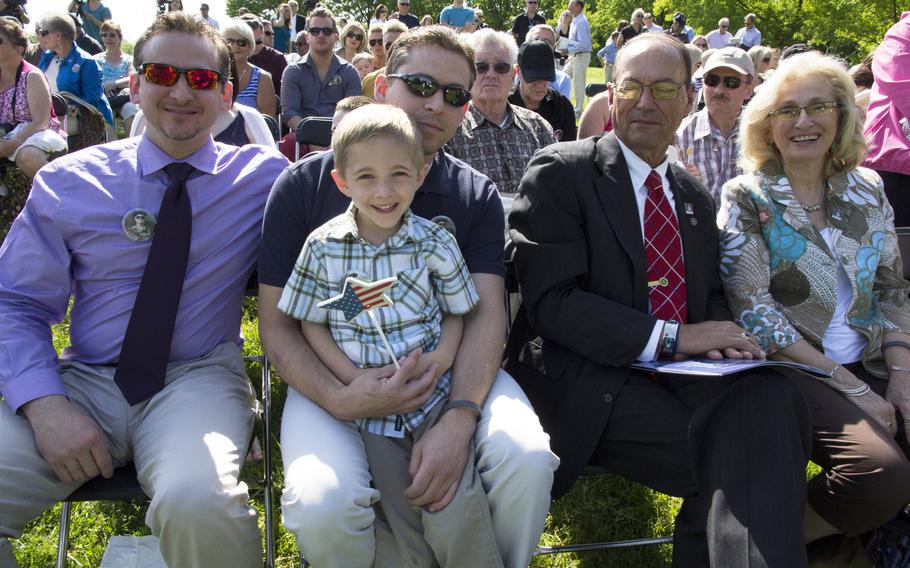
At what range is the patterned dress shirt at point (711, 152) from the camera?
5.32 metres

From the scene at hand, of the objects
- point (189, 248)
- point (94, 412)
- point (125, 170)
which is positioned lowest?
point (94, 412)

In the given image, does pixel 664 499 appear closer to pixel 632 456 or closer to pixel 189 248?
pixel 632 456

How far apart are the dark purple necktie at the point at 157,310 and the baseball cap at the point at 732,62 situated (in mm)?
4152

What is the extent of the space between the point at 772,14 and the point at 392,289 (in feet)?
127

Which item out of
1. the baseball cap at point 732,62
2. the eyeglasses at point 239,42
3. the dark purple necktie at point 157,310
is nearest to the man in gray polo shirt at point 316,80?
the eyeglasses at point 239,42

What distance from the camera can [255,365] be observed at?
4789 millimetres

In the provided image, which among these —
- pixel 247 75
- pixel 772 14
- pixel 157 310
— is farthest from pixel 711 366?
pixel 772 14

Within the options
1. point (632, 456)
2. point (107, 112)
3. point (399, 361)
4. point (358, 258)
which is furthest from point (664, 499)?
point (107, 112)

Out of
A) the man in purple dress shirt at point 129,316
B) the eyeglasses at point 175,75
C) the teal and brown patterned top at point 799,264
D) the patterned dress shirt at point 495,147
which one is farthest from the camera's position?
the patterned dress shirt at point 495,147

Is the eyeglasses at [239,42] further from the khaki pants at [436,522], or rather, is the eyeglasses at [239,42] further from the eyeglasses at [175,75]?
the khaki pants at [436,522]

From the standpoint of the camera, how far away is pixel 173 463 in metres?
2.35

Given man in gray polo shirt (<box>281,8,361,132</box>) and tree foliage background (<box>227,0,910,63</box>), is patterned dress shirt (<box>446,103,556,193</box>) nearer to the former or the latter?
man in gray polo shirt (<box>281,8,361,132</box>)

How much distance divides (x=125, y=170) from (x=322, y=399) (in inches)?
47.1

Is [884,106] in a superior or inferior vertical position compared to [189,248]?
superior
